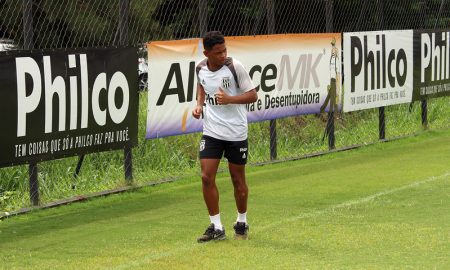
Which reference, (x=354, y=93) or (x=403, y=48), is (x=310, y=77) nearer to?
(x=354, y=93)

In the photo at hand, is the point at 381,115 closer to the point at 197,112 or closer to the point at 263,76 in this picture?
the point at 263,76

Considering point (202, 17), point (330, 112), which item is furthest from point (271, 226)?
point (330, 112)

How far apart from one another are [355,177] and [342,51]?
3.68 m

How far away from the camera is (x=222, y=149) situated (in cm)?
949

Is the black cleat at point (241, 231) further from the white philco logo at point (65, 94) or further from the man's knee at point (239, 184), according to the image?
the white philco logo at point (65, 94)

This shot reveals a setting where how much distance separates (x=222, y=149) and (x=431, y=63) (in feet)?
35.8

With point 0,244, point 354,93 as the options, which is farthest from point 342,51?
point 0,244

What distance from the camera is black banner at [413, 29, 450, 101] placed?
1920 centimetres

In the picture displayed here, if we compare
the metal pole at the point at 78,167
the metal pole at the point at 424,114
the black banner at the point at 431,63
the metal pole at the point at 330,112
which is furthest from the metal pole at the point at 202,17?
the metal pole at the point at 424,114

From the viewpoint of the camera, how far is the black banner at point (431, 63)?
19203 millimetres

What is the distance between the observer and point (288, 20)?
16938 mm

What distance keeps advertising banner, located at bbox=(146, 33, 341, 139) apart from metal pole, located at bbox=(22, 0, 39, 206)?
1.70 meters

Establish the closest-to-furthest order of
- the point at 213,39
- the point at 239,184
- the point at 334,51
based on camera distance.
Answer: the point at 213,39
the point at 239,184
the point at 334,51

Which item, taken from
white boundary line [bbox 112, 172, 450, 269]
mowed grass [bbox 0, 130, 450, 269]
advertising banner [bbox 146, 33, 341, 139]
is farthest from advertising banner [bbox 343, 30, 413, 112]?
white boundary line [bbox 112, 172, 450, 269]
